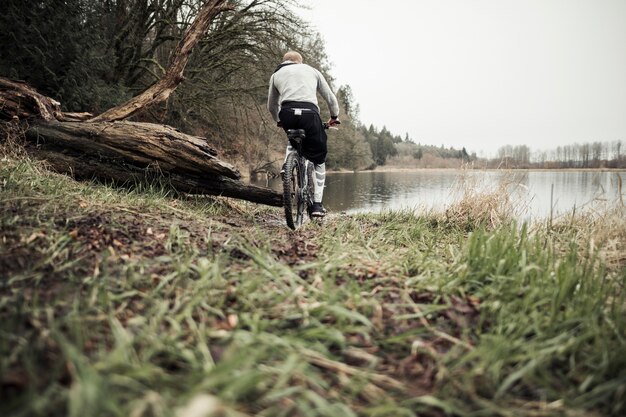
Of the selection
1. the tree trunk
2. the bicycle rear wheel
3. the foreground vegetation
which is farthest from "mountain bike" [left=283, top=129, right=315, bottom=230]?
the tree trunk

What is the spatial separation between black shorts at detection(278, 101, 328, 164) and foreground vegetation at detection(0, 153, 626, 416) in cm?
225

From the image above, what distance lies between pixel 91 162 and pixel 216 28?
28.4ft

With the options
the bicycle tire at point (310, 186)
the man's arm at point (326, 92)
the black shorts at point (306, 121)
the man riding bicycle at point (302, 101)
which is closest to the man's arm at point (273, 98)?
the man riding bicycle at point (302, 101)

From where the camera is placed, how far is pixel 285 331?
1.26 m

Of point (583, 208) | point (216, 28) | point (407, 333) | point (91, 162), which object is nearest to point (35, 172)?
point (91, 162)

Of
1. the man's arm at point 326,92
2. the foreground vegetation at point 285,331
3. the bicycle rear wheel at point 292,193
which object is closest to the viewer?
the foreground vegetation at point 285,331

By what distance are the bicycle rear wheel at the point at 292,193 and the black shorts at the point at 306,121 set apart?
31cm

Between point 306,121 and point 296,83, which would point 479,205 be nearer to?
point 306,121

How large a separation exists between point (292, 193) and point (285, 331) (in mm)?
2849

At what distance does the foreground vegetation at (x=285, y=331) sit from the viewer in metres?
0.90

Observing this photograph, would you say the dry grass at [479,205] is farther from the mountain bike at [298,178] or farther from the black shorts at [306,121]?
the black shorts at [306,121]

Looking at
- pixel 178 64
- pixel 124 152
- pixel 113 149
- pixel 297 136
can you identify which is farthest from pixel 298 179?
pixel 178 64

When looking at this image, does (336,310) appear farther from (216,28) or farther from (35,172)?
(216,28)

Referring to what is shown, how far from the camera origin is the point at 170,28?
11133 millimetres
